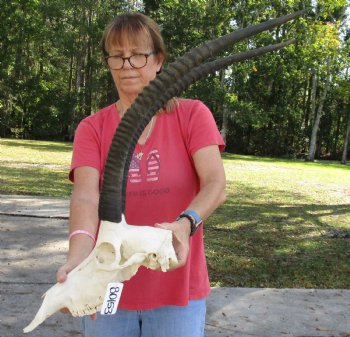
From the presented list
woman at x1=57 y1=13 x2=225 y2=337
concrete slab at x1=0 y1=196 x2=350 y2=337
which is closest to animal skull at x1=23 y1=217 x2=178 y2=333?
woman at x1=57 y1=13 x2=225 y2=337

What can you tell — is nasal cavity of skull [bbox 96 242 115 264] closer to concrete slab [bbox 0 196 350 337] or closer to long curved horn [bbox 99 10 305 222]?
long curved horn [bbox 99 10 305 222]

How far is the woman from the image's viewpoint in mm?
2029

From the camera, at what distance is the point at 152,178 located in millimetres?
2037

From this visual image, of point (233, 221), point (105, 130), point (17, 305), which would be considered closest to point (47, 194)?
point (233, 221)

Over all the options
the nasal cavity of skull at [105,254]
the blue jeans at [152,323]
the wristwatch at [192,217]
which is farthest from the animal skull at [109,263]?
the blue jeans at [152,323]

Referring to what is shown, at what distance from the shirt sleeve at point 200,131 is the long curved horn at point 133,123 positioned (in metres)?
0.40

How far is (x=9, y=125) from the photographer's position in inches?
1403

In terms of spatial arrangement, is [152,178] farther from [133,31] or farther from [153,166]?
[133,31]

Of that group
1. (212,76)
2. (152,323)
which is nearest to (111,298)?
(152,323)

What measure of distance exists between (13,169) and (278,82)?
88.3 feet

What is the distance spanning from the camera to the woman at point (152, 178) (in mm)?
2029

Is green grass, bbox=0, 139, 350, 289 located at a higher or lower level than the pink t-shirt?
lower

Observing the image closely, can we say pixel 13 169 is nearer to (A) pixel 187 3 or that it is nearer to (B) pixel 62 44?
(A) pixel 187 3

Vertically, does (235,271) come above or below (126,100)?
below
